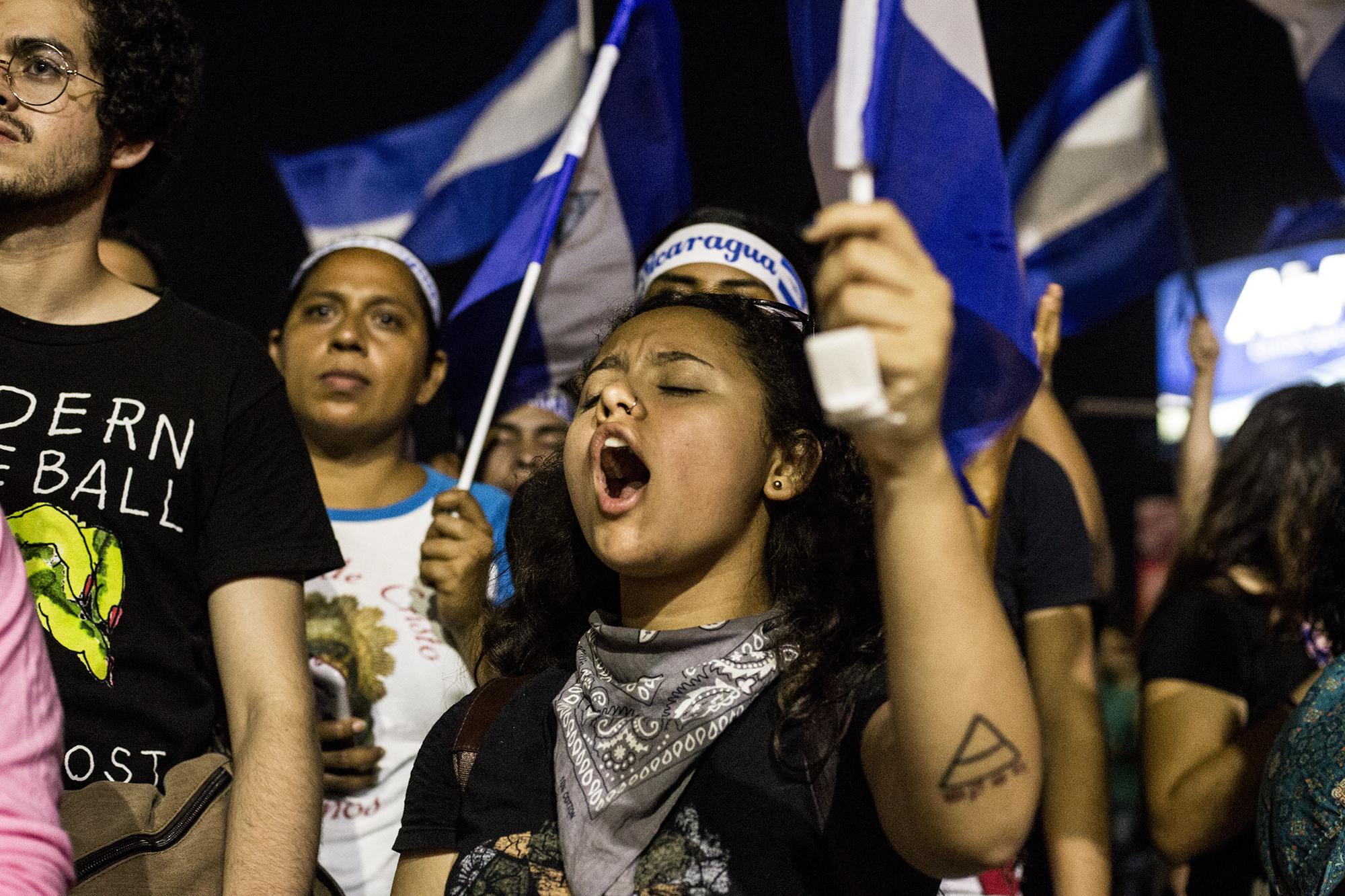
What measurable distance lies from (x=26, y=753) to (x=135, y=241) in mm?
2780

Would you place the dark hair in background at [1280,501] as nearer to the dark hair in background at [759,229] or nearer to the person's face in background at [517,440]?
the dark hair in background at [759,229]

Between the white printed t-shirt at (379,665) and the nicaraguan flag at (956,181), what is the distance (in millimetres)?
1184

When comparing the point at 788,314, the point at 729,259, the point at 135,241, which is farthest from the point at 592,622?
the point at 135,241

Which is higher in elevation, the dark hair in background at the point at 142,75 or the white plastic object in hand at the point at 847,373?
the dark hair in background at the point at 142,75

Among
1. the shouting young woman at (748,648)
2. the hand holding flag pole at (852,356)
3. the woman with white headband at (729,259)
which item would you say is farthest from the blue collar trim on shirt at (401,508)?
the hand holding flag pole at (852,356)

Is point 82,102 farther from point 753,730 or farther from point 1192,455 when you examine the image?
point 1192,455

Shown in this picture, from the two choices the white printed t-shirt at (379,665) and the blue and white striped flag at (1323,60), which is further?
the blue and white striped flag at (1323,60)

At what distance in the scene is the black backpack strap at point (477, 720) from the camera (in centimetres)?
210

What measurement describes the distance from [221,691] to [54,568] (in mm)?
339

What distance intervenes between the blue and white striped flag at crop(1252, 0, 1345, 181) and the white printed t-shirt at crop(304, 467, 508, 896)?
3.08 metres

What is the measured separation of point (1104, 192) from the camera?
216 inches

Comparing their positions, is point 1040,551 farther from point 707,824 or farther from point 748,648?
point 707,824

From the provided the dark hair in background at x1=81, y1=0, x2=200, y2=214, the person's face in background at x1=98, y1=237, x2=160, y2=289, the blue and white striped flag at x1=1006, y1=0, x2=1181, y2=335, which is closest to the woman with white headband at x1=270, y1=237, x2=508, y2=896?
the person's face in background at x1=98, y1=237, x2=160, y2=289

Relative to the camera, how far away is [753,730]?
1.92 meters
